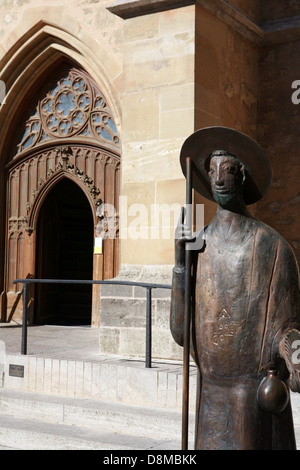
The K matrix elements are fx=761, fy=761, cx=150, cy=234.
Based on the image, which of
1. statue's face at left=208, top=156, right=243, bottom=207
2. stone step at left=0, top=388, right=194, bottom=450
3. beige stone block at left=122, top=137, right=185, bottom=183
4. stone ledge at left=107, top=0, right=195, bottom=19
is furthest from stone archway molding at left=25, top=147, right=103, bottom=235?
statue's face at left=208, top=156, right=243, bottom=207

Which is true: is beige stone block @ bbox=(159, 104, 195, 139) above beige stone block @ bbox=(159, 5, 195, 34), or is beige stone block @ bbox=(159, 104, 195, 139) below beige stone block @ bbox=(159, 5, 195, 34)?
below

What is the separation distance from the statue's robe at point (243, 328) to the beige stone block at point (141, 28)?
4744 millimetres

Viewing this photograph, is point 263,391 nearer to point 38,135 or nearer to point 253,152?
point 253,152

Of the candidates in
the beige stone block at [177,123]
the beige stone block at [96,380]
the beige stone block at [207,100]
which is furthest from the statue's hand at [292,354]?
the beige stone block at [207,100]

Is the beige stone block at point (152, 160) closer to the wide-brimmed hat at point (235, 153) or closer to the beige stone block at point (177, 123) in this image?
the beige stone block at point (177, 123)

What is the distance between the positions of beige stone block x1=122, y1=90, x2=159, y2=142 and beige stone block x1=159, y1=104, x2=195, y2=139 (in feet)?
0.26

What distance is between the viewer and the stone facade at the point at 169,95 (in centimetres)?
731

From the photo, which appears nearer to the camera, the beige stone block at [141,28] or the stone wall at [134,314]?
the stone wall at [134,314]

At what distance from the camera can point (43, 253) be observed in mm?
10547

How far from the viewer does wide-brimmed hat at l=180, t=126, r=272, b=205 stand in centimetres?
327

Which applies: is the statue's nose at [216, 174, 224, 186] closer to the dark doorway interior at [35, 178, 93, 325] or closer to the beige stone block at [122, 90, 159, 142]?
the beige stone block at [122, 90, 159, 142]

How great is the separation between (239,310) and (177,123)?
4.42 meters

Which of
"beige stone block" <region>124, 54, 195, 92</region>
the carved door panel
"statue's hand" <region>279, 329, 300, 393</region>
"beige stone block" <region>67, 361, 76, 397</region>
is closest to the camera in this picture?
"statue's hand" <region>279, 329, 300, 393</region>
